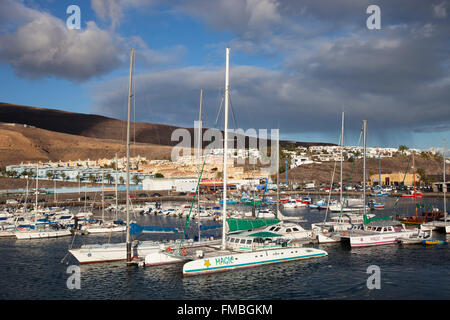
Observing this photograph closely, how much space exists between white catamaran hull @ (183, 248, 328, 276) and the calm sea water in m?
0.48

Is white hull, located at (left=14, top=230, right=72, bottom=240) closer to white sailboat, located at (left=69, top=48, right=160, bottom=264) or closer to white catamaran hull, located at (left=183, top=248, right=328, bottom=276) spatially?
white sailboat, located at (left=69, top=48, right=160, bottom=264)

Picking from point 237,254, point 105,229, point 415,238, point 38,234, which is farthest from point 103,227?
point 415,238

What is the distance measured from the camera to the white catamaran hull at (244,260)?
28781mm

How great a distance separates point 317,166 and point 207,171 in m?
58.3

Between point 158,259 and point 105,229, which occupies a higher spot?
point 158,259

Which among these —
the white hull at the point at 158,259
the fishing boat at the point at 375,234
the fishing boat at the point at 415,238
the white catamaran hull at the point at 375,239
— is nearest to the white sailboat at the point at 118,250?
the white hull at the point at 158,259

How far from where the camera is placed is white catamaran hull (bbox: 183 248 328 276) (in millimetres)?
28781

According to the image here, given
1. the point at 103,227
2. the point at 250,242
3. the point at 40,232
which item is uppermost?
the point at 250,242

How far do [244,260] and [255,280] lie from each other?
2.52 metres

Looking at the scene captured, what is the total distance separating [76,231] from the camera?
175 feet

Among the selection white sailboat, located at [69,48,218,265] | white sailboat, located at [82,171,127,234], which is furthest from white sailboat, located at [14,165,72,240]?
white sailboat, located at [69,48,218,265]

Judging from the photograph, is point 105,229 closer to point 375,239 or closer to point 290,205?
point 375,239

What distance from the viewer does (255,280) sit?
2822 cm
